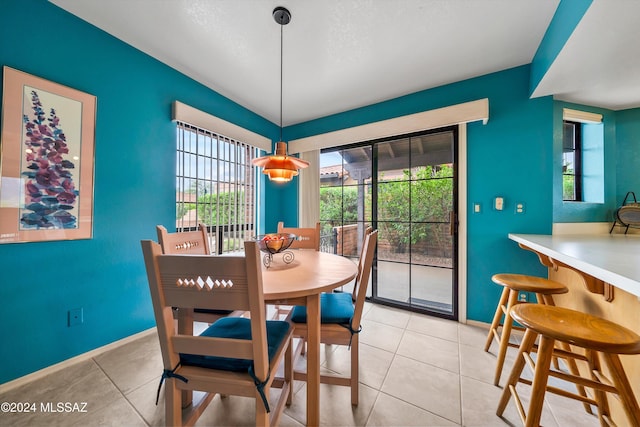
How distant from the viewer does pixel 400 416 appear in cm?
125

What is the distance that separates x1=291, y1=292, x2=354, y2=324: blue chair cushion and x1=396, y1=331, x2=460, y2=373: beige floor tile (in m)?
0.80

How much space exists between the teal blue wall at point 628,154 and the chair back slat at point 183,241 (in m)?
3.92

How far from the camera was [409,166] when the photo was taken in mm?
2711

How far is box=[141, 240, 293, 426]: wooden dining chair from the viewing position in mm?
766

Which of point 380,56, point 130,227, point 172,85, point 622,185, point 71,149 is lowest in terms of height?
point 130,227

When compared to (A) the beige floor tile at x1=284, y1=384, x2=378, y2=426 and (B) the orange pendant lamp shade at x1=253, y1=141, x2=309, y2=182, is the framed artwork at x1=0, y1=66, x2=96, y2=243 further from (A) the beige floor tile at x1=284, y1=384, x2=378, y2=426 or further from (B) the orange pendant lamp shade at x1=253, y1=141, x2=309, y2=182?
(A) the beige floor tile at x1=284, y1=384, x2=378, y2=426

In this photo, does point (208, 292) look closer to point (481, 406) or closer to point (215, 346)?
point (215, 346)

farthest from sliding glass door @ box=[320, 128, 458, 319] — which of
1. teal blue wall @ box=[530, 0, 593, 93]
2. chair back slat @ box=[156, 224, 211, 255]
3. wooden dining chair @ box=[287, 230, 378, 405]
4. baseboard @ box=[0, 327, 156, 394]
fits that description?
baseboard @ box=[0, 327, 156, 394]

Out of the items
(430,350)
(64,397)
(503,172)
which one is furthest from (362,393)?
(503,172)

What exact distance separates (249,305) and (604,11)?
7.33ft

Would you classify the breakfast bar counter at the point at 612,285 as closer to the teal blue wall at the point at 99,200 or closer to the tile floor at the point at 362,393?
the tile floor at the point at 362,393

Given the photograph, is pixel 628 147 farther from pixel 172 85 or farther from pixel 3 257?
pixel 3 257

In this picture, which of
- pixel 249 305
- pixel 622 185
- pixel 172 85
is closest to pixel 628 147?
pixel 622 185

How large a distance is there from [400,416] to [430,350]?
2.56ft
